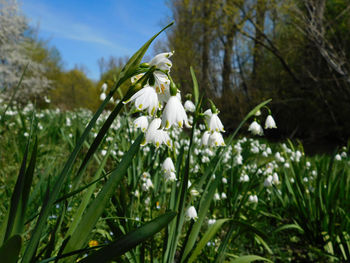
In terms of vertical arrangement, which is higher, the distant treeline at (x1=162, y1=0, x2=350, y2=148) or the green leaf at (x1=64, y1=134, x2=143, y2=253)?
the distant treeline at (x1=162, y1=0, x2=350, y2=148)

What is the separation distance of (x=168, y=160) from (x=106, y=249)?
92 centimetres

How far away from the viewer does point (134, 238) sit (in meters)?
0.75

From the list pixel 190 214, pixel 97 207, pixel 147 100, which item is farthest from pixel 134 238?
pixel 190 214

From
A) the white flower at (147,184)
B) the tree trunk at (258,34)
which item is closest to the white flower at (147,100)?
the white flower at (147,184)

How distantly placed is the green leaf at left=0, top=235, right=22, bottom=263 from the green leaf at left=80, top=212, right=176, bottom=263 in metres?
0.22

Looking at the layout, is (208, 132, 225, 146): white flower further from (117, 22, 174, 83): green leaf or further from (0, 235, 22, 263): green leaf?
(0, 235, 22, 263): green leaf

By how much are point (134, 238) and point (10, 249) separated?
315 millimetres

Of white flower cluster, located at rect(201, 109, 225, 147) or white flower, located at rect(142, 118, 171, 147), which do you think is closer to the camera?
white flower, located at rect(142, 118, 171, 147)

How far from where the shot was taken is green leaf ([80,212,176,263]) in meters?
0.75

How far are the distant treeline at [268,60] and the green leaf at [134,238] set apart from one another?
767 cm

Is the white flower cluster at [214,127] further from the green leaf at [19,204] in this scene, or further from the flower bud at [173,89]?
the green leaf at [19,204]

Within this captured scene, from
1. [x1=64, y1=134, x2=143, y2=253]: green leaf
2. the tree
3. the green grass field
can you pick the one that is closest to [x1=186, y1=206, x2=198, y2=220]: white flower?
the green grass field

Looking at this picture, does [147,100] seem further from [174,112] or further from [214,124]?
[214,124]

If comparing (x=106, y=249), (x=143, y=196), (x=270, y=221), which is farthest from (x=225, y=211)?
(x=106, y=249)
